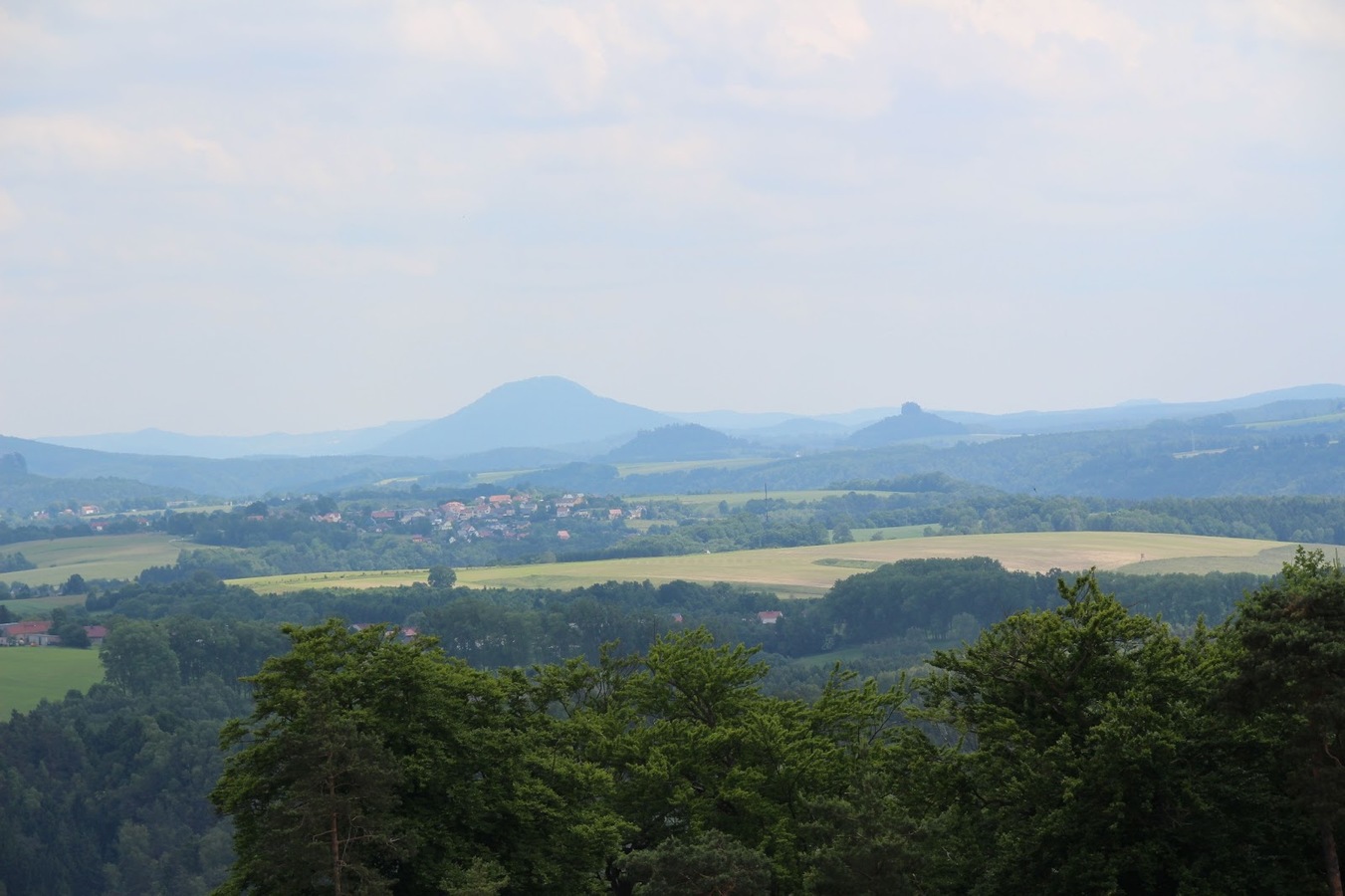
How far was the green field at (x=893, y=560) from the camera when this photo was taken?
156750 mm

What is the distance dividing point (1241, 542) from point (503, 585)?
91030mm

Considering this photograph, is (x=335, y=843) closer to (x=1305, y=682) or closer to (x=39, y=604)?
(x=1305, y=682)

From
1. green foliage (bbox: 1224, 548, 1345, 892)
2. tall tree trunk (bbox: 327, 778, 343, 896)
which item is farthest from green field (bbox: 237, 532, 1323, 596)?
tall tree trunk (bbox: 327, 778, 343, 896)

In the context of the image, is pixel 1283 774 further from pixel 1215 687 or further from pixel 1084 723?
pixel 1084 723

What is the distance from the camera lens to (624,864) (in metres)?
29.9

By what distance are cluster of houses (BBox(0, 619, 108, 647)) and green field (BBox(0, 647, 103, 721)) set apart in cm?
423

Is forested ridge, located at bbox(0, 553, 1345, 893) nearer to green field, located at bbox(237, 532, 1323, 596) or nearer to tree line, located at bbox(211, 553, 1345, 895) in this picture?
tree line, located at bbox(211, 553, 1345, 895)

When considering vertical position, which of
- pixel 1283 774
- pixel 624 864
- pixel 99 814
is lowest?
pixel 99 814

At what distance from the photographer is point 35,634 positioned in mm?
148500

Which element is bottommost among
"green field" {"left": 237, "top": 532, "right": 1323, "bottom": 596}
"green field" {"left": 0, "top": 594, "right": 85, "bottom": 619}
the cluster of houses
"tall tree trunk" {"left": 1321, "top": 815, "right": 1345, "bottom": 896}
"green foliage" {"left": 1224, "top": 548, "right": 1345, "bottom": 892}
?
"green field" {"left": 237, "top": 532, "right": 1323, "bottom": 596}

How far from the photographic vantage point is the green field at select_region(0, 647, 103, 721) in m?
114

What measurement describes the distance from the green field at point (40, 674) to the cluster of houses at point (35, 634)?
4.23m

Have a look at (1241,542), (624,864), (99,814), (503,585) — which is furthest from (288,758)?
(1241,542)

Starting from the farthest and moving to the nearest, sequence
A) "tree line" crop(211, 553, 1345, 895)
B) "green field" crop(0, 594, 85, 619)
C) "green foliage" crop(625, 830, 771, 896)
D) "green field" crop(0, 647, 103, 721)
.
Answer: "green field" crop(0, 594, 85, 619)
"green field" crop(0, 647, 103, 721)
"green foliage" crop(625, 830, 771, 896)
"tree line" crop(211, 553, 1345, 895)
